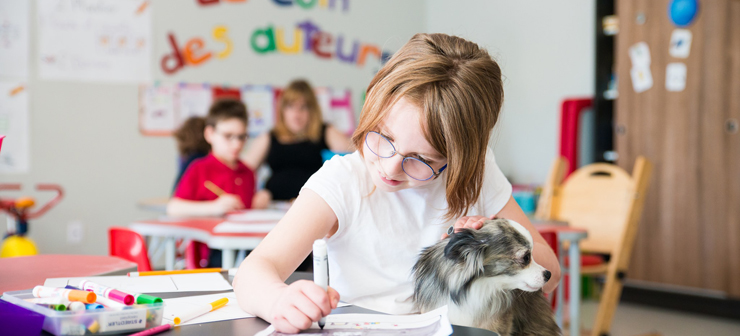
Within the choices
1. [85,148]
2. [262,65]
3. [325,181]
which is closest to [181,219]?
[325,181]

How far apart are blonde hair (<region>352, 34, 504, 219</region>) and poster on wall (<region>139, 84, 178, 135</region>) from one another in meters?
3.98

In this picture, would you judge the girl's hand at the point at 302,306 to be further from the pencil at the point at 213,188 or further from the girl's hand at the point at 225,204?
the pencil at the point at 213,188

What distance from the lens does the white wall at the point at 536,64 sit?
4.39 m

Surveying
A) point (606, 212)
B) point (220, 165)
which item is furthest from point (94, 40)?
point (606, 212)

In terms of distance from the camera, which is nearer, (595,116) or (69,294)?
(69,294)

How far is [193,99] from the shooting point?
4.74 m

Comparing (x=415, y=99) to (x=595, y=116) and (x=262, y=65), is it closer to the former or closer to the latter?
(x=595, y=116)

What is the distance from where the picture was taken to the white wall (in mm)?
4395

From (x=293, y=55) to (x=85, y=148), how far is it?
1842 millimetres

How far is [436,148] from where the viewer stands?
930mm

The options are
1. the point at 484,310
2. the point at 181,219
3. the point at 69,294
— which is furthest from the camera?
the point at 181,219

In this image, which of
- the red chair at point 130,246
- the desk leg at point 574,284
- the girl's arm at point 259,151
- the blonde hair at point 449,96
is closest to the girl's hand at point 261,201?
the girl's arm at point 259,151

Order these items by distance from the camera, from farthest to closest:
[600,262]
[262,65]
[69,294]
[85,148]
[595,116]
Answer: [262,65], [85,148], [595,116], [600,262], [69,294]

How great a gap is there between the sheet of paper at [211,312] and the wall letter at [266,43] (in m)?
4.24
